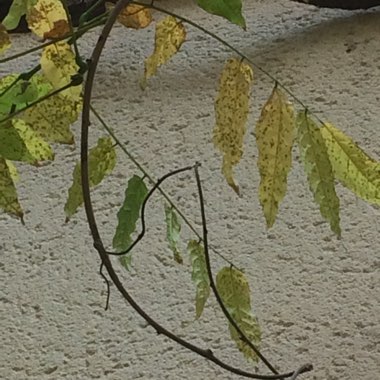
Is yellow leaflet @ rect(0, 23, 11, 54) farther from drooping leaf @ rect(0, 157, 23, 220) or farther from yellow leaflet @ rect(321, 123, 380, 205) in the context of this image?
yellow leaflet @ rect(321, 123, 380, 205)

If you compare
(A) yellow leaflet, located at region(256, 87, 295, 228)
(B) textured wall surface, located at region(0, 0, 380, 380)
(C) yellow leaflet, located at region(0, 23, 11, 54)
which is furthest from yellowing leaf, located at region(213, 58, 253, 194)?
(B) textured wall surface, located at region(0, 0, 380, 380)

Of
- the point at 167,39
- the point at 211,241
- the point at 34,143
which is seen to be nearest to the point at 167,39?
the point at 167,39

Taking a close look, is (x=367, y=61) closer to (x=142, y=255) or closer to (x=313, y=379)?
(x=142, y=255)

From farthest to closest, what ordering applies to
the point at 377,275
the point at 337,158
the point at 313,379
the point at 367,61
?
the point at 367,61 → the point at 377,275 → the point at 313,379 → the point at 337,158

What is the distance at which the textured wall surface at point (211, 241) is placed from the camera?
0.85 meters

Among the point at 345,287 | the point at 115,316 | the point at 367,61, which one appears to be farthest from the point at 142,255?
the point at 367,61

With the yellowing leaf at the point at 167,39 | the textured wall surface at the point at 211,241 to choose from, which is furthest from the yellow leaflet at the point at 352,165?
the textured wall surface at the point at 211,241

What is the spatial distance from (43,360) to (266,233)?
0.27 m

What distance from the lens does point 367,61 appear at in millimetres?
1211

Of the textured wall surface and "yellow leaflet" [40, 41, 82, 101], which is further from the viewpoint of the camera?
the textured wall surface

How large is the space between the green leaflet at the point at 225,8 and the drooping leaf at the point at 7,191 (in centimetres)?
13

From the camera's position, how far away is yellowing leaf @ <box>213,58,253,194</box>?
19.3 inches

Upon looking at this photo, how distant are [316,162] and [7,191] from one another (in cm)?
16

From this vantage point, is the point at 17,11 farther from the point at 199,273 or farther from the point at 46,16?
the point at 199,273
